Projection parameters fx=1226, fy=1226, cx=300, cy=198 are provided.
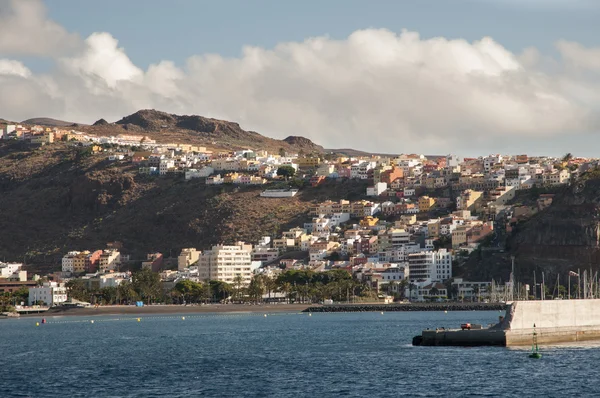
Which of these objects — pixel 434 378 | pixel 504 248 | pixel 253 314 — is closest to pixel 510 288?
pixel 504 248

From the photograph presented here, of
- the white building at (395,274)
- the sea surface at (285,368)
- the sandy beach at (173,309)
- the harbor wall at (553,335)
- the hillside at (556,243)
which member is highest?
the hillside at (556,243)

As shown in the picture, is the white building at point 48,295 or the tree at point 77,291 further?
the tree at point 77,291

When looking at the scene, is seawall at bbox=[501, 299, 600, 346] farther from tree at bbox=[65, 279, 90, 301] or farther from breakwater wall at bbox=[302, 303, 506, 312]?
tree at bbox=[65, 279, 90, 301]

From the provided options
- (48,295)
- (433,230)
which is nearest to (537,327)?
(48,295)

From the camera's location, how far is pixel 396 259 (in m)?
191

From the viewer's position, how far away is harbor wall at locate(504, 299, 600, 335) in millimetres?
70438

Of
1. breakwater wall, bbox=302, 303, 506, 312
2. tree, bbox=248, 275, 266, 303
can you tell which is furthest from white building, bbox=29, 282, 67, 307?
breakwater wall, bbox=302, 303, 506, 312

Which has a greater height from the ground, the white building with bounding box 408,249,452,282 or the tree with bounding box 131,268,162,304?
the white building with bounding box 408,249,452,282

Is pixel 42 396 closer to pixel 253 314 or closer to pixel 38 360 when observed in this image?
pixel 38 360

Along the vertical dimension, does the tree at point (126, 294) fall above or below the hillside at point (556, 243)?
below

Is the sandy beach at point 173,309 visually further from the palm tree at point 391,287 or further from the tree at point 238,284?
the palm tree at point 391,287

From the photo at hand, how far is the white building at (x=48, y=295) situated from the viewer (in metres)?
181

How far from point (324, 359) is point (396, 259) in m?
121

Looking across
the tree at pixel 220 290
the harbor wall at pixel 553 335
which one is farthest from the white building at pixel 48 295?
the harbor wall at pixel 553 335
